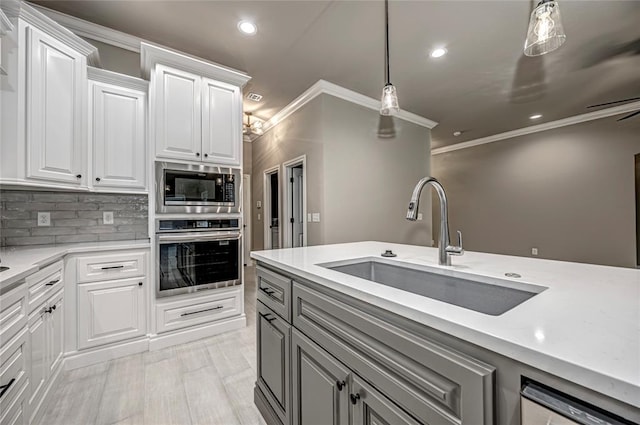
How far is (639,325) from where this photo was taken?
1.85ft

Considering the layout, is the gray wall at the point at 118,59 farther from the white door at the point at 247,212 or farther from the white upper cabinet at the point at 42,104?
the white door at the point at 247,212

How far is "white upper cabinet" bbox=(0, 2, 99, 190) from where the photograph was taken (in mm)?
1667

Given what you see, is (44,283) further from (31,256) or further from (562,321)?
(562,321)

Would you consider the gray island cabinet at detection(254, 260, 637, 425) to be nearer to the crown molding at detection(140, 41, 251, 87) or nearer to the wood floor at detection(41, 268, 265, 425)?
the wood floor at detection(41, 268, 265, 425)

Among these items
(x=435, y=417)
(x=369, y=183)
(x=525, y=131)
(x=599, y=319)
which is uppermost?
(x=525, y=131)

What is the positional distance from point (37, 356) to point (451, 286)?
89.7 inches

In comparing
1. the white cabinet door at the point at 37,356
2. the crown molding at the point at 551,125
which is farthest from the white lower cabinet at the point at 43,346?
the crown molding at the point at 551,125

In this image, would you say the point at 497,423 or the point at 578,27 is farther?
the point at 578,27

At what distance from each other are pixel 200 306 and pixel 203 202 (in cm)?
101

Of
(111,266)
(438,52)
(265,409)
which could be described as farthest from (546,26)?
(111,266)

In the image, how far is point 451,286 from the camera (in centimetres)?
116

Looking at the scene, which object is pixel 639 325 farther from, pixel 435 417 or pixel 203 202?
pixel 203 202

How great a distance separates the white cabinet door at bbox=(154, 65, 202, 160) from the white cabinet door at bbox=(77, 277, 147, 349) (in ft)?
3.89

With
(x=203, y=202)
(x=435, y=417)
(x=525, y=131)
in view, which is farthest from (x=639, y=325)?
(x=525, y=131)
